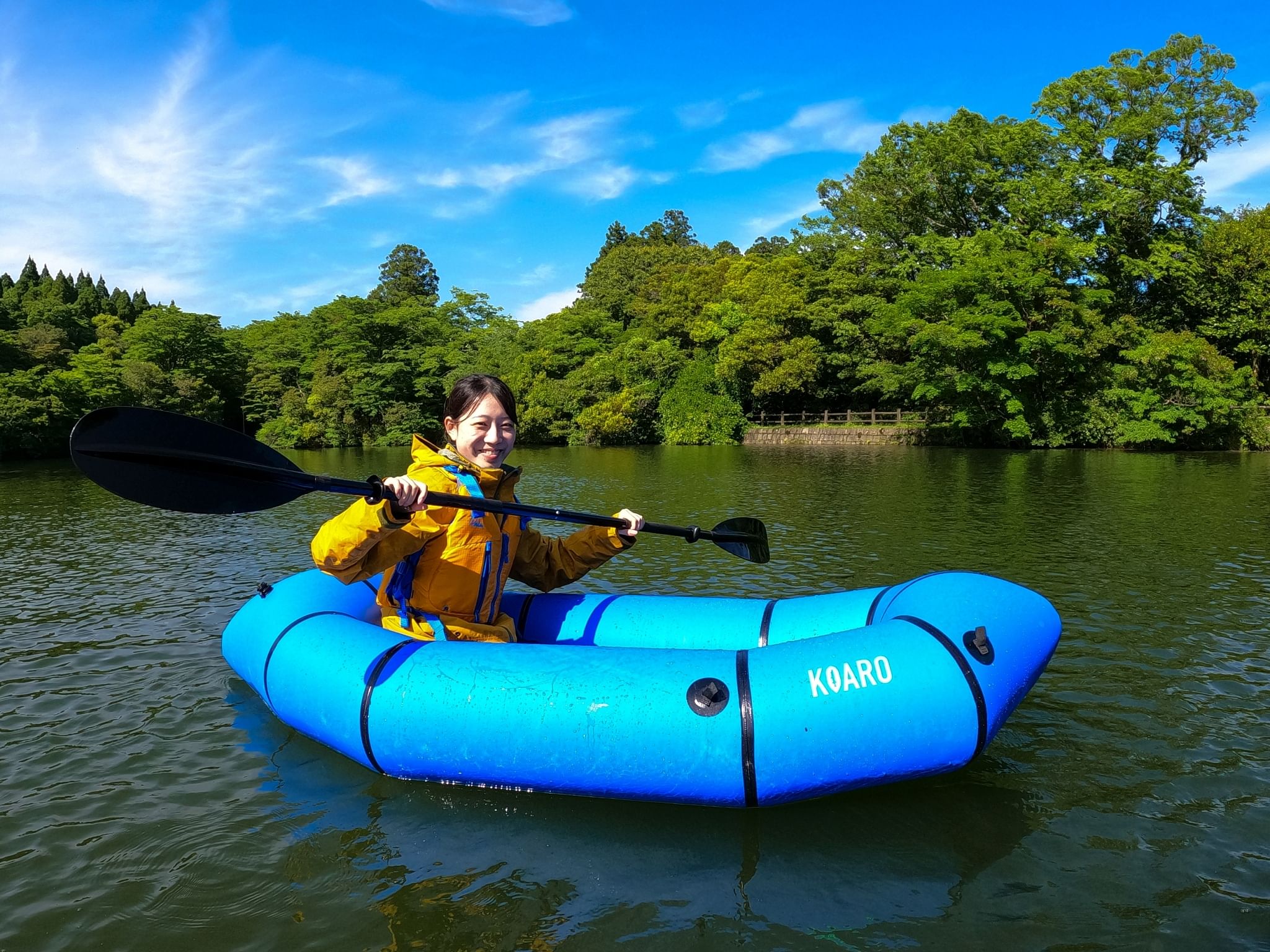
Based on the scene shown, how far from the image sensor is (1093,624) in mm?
6285

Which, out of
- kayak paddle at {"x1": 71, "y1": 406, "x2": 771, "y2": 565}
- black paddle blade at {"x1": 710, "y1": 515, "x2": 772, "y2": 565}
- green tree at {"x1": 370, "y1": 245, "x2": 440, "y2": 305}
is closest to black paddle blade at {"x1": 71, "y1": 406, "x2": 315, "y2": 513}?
kayak paddle at {"x1": 71, "y1": 406, "x2": 771, "y2": 565}

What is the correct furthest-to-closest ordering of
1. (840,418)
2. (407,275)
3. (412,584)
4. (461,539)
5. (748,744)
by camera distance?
(407,275)
(840,418)
(412,584)
(461,539)
(748,744)

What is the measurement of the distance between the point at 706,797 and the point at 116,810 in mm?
2687

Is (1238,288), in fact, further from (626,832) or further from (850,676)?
(626,832)

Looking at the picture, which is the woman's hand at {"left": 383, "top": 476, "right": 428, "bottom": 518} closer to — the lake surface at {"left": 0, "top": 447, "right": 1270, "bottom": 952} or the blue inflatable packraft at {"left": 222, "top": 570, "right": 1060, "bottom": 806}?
the blue inflatable packraft at {"left": 222, "top": 570, "right": 1060, "bottom": 806}

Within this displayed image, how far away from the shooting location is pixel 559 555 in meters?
4.61

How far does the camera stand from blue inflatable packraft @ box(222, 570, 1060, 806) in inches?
127

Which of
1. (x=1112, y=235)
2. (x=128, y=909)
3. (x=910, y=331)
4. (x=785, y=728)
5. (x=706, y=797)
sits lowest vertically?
(x=128, y=909)

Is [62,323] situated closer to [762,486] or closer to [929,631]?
[762,486]

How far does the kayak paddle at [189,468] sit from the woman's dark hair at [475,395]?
516 mm

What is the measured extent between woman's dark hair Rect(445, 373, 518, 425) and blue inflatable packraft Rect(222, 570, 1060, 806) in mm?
1126

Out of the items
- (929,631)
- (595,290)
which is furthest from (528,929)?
(595,290)

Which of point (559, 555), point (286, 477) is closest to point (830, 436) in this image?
point (559, 555)

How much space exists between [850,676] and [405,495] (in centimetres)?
192
